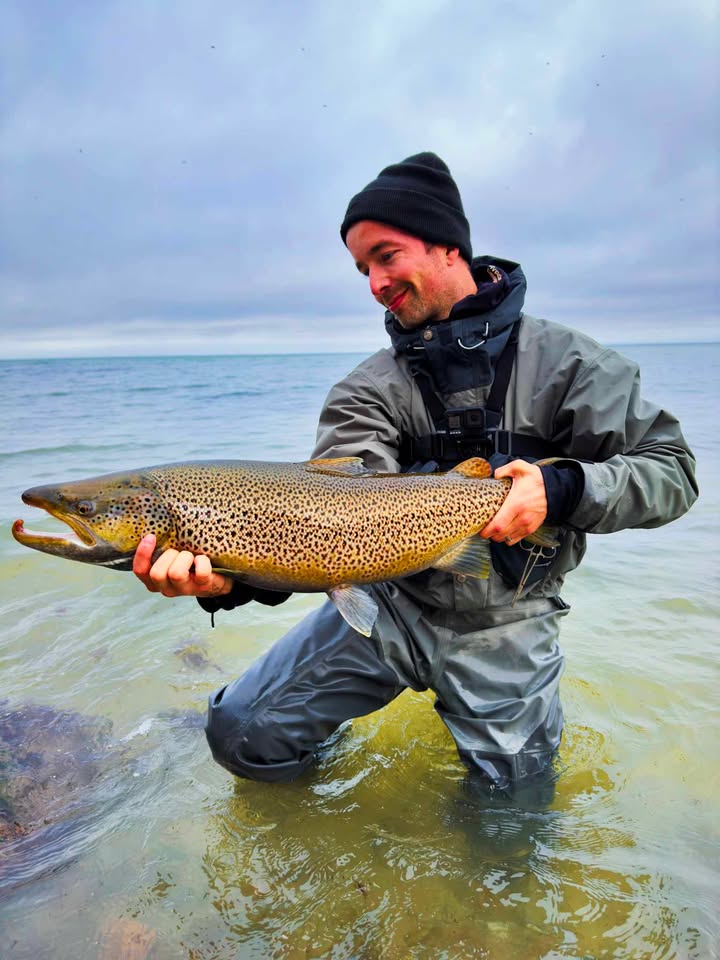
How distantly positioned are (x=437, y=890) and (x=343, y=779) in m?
0.90

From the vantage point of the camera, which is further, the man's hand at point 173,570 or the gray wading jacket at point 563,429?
the gray wading jacket at point 563,429

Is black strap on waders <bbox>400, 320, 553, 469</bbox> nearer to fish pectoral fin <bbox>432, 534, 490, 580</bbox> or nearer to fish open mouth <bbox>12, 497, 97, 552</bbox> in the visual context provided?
fish pectoral fin <bbox>432, 534, 490, 580</bbox>

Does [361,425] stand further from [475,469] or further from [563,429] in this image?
[563,429]

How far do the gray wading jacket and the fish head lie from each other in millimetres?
930

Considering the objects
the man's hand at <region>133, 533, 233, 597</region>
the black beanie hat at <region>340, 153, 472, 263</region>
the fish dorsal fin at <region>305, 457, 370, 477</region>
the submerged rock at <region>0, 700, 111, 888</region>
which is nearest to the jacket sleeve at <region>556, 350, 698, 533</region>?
the fish dorsal fin at <region>305, 457, 370, 477</region>

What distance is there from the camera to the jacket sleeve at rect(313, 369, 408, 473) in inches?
135

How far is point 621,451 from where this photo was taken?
332cm

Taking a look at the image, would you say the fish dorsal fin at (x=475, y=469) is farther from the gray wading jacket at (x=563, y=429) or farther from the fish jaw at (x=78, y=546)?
the fish jaw at (x=78, y=546)

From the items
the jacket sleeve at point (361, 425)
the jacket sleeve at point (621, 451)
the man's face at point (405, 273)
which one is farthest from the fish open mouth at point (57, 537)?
the jacket sleeve at point (621, 451)

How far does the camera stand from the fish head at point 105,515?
2838 millimetres

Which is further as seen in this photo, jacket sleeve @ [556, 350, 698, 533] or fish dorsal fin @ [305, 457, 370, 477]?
fish dorsal fin @ [305, 457, 370, 477]

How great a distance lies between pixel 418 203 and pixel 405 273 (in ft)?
1.22

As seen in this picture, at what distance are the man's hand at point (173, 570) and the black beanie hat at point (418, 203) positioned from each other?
6.51 ft

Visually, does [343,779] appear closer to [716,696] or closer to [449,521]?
[449,521]
